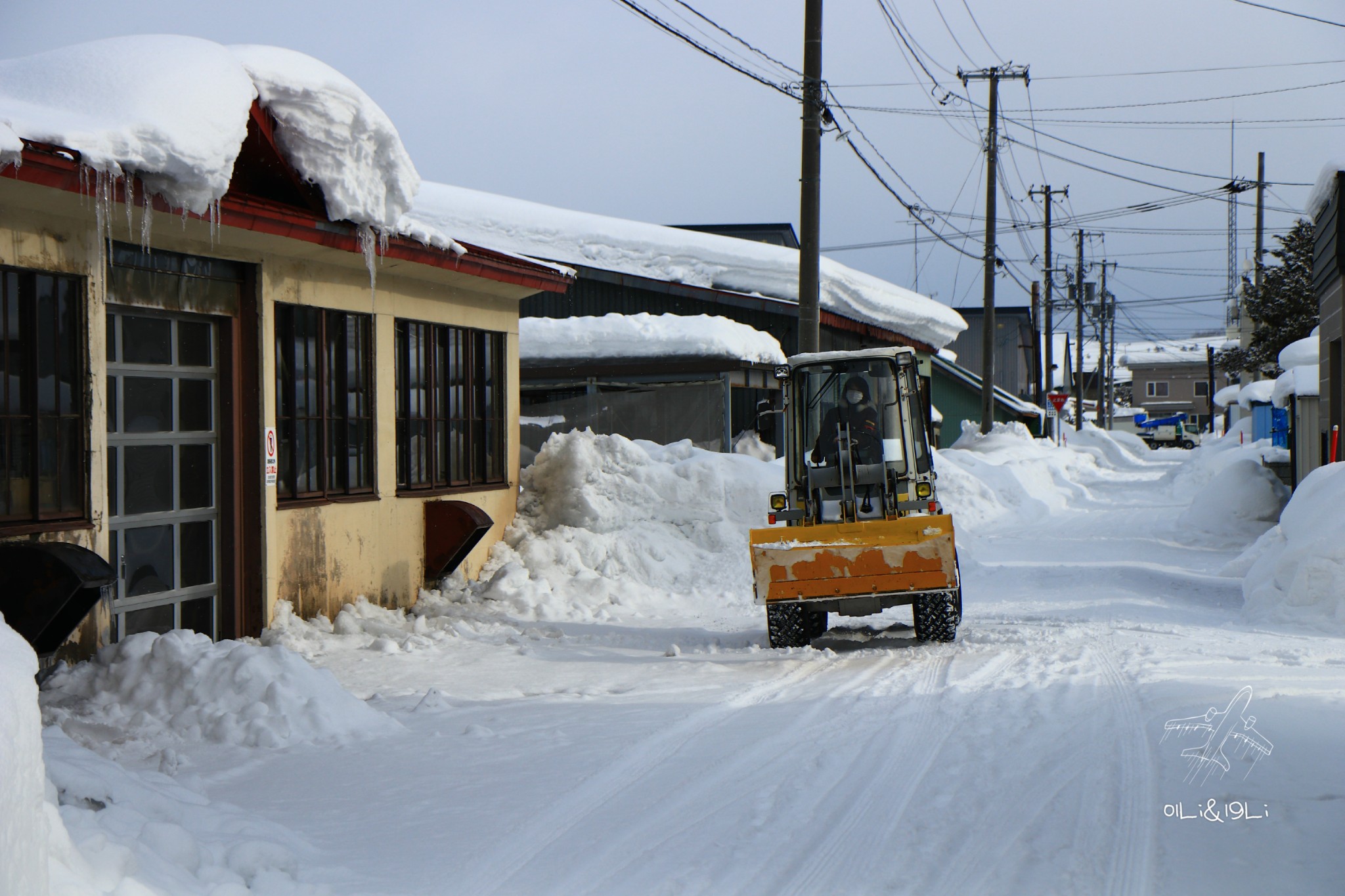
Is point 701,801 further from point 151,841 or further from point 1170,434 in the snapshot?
point 1170,434

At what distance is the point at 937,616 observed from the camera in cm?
959

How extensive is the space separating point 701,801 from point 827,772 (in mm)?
743

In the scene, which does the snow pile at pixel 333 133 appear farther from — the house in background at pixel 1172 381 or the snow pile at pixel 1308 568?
the house in background at pixel 1172 381

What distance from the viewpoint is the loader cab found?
33.2 ft

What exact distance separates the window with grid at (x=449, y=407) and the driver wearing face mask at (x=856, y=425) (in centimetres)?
452

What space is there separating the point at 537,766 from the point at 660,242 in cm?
2137

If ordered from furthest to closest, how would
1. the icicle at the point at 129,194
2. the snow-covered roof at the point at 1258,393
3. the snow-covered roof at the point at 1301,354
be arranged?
the snow-covered roof at the point at 1258,393, the snow-covered roof at the point at 1301,354, the icicle at the point at 129,194

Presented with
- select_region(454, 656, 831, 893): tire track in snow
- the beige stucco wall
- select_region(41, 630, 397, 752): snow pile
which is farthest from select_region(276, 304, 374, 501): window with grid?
select_region(454, 656, 831, 893): tire track in snow

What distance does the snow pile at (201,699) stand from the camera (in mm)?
6543

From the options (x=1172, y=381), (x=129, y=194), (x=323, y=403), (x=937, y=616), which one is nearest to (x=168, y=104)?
(x=129, y=194)

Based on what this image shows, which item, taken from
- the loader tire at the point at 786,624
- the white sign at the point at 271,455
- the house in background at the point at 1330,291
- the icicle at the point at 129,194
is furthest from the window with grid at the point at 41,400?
the house in background at the point at 1330,291

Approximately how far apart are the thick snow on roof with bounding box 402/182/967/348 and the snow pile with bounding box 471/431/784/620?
10.0m

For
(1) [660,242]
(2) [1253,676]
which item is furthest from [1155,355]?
(2) [1253,676]

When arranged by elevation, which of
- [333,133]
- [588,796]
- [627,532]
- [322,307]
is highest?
[333,133]
